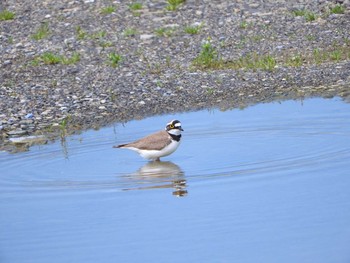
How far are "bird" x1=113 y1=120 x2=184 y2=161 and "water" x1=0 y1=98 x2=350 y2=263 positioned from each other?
0.54 ft

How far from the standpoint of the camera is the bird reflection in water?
11.4 meters

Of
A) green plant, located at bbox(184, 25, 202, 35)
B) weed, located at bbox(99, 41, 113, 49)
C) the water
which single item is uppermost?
green plant, located at bbox(184, 25, 202, 35)

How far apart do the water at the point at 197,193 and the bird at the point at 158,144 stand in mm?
166

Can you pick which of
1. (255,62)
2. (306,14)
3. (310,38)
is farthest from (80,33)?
(310,38)

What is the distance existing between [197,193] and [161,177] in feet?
3.77

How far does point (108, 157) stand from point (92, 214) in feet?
9.02

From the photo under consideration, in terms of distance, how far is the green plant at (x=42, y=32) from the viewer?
19438 mm

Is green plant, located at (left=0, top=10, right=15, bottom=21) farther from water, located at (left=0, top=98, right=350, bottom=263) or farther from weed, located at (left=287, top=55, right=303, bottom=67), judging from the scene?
water, located at (left=0, top=98, right=350, bottom=263)

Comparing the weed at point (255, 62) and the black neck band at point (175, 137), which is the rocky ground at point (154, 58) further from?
the black neck band at point (175, 137)

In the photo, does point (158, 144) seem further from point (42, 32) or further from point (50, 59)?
point (42, 32)

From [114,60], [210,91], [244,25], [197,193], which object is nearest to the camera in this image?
[197,193]

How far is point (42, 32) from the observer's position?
1966cm

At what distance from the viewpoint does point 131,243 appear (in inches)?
367

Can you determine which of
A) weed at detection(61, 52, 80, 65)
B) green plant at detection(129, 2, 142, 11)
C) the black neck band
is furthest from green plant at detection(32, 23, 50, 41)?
the black neck band
